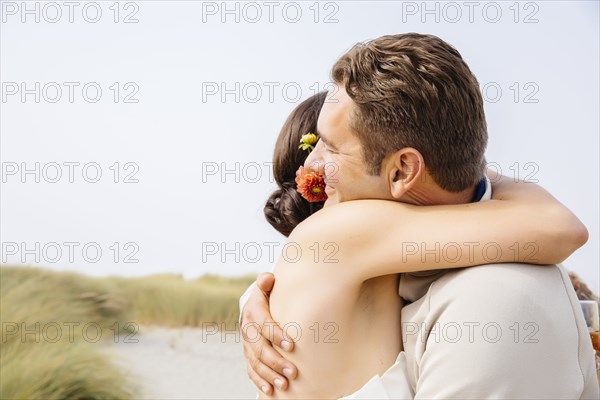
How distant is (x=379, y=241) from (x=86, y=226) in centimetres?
400

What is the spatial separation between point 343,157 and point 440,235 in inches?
9.9

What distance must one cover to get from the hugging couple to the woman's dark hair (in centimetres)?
46

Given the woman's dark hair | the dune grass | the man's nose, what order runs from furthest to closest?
the dune grass, the woman's dark hair, the man's nose

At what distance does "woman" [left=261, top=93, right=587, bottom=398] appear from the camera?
1215mm

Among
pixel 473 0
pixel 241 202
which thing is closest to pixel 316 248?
pixel 473 0

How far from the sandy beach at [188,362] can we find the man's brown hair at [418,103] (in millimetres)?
3162

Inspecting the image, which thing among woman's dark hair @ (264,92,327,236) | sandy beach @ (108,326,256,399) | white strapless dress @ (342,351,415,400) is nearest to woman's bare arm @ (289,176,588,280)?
white strapless dress @ (342,351,415,400)

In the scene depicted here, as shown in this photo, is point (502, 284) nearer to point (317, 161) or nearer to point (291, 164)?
point (317, 161)

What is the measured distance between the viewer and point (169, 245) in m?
4.69

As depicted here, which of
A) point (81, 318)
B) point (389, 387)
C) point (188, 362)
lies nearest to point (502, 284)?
point (389, 387)

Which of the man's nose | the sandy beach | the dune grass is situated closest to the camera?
the man's nose

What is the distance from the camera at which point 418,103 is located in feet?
4.15

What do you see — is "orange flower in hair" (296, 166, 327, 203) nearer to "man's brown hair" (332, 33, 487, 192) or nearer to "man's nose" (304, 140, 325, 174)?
"man's nose" (304, 140, 325, 174)

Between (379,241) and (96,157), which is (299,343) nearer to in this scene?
(379,241)
